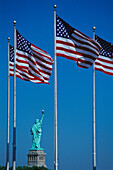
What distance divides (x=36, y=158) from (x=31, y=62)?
26.0m

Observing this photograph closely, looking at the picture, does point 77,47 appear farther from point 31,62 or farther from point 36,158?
point 36,158

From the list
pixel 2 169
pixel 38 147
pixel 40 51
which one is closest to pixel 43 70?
pixel 40 51

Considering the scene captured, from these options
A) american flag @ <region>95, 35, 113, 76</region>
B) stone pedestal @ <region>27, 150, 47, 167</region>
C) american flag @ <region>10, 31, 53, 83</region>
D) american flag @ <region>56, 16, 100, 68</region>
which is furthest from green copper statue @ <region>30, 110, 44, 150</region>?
american flag @ <region>56, 16, 100, 68</region>

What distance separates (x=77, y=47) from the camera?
32625mm

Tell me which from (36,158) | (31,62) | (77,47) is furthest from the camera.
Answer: (36,158)

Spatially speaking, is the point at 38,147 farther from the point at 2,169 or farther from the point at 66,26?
the point at 66,26

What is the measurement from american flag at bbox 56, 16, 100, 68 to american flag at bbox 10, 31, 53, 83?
7.99 ft

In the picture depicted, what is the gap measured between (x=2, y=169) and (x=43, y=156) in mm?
12033

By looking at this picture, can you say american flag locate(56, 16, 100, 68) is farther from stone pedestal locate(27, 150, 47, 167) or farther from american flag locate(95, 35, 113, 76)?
stone pedestal locate(27, 150, 47, 167)

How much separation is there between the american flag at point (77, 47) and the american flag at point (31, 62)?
243cm

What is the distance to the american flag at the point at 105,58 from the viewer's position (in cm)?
3438

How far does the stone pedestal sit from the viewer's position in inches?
2327

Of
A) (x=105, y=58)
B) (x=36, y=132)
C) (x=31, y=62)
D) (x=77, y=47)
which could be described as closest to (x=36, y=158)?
(x=36, y=132)

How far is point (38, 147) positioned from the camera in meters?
60.4
